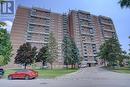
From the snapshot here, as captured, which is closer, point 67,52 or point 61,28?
point 67,52

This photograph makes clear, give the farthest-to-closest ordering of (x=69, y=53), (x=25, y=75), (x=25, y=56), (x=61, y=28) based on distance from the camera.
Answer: (x=61, y=28) < (x=69, y=53) < (x=25, y=56) < (x=25, y=75)

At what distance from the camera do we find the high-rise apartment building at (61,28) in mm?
132000

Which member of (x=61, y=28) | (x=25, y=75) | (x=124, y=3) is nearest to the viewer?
(x=124, y=3)

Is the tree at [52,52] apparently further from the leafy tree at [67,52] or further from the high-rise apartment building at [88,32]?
the high-rise apartment building at [88,32]

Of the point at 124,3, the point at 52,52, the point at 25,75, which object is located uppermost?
the point at 52,52

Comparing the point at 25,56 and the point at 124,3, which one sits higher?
the point at 25,56

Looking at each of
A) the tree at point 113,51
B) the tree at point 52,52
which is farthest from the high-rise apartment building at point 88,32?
the tree at point 52,52

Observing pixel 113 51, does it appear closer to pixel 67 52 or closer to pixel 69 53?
pixel 69 53

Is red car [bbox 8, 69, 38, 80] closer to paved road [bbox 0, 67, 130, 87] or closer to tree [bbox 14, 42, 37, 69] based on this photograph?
paved road [bbox 0, 67, 130, 87]

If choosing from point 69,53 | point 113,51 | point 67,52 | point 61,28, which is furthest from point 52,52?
point 61,28

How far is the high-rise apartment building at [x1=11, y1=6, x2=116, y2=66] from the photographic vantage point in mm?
132000

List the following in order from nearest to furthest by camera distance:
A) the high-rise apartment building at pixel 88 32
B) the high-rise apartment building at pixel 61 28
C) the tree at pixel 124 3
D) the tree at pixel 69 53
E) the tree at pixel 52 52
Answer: the tree at pixel 124 3 < the tree at pixel 52 52 < the tree at pixel 69 53 < the high-rise apartment building at pixel 61 28 < the high-rise apartment building at pixel 88 32

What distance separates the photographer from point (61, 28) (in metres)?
149

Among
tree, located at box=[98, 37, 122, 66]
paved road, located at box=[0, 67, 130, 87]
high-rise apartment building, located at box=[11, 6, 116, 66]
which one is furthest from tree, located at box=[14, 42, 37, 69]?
paved road, located at box=[0, 67, 130, 87]
